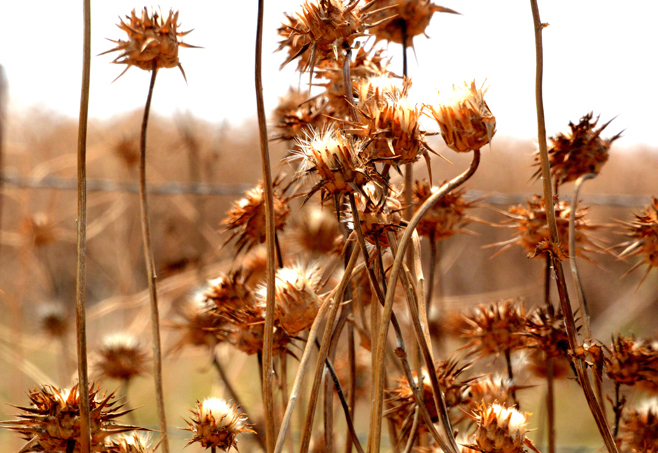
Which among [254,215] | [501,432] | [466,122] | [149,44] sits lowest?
[501,432]

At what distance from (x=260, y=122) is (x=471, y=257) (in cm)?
465

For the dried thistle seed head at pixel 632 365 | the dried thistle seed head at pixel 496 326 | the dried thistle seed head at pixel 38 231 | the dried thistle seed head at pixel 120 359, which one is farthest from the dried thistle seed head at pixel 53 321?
the dried thistle seed head at pixel 632 365

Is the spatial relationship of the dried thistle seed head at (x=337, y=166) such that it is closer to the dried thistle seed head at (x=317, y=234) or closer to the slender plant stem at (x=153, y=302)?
the slender plant stem at (x=153, y=302)

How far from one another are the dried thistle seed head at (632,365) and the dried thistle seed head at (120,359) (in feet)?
3.32

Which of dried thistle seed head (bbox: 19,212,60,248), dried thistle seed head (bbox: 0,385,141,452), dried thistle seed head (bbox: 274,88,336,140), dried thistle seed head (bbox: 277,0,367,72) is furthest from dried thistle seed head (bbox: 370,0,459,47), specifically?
dried thistle seed head (bbox: 19,212,60,248)

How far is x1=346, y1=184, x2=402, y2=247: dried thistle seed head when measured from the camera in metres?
0.55

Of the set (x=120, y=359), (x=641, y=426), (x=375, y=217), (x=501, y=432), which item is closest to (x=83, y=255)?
(x=375, y=217)

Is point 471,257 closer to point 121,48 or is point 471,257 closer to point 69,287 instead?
point 69,287

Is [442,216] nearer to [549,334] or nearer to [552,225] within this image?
[549,334]

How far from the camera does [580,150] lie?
74 centimetres

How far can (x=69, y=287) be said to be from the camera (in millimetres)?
5426

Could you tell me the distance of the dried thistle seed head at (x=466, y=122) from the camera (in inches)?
20.0

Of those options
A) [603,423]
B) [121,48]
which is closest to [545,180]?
[603,423]

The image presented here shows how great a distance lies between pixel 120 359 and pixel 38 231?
938 mm
